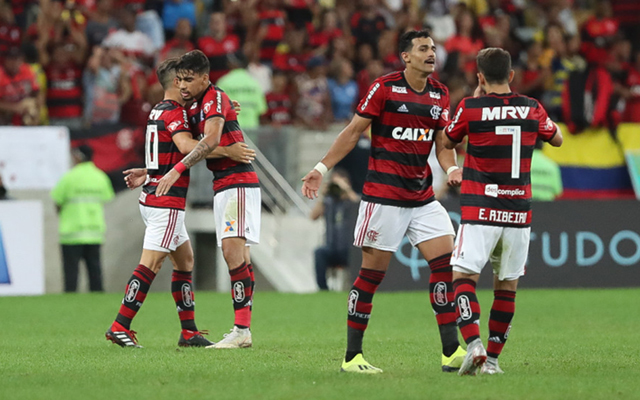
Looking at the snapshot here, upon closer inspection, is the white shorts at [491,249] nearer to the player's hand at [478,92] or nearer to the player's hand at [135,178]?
the player's hand at [478,92]

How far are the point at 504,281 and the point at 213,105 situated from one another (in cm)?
297

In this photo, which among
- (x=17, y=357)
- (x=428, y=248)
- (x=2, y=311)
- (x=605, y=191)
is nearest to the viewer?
(x=428, y=248)

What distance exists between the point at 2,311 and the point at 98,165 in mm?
5309

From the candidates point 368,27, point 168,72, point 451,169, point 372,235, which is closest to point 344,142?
point 372,235

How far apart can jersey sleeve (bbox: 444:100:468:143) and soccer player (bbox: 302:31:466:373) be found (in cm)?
29

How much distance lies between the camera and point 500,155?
7.00 metres

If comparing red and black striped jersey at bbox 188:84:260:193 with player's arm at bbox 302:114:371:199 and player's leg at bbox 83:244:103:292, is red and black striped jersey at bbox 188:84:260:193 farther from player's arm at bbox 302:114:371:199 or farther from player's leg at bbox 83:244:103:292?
player's leg at bbox 83:244:103:292

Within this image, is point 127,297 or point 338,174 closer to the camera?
point 127,297

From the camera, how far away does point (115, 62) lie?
18.6 metres

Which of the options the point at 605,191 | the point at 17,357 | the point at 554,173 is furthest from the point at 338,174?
the point at 17,357

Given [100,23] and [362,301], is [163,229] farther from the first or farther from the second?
[100,23]

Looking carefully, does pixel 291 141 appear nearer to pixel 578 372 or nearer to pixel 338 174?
pixel 338 174

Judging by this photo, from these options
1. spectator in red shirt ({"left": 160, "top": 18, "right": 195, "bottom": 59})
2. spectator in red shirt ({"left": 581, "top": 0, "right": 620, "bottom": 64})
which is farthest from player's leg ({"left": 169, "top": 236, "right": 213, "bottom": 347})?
spectator in red shirt ({"left": 581, "top": 0, "right": 620, "bottom": 64})

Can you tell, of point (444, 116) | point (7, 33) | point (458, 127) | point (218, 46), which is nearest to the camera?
point (458, 127)
